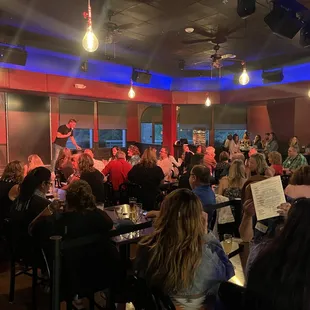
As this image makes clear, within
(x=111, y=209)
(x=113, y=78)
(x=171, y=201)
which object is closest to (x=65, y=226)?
(x=171, y=201)

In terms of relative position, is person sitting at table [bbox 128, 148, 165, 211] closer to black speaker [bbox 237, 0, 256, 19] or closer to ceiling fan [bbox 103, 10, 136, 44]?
ceiling fan [bbox 103, 10, 136, 44]

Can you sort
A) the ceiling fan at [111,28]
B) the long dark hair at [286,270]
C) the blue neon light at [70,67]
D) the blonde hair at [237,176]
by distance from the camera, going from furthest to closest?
the blue neon light at [70,67] → the ceiling fan at [111,28] → the blonde hair at [237,176] → the long dark hair at [286,270]

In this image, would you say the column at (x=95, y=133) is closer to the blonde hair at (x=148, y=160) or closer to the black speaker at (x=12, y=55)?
the black speaker at (x=12, y=55)

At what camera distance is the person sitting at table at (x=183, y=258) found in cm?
167

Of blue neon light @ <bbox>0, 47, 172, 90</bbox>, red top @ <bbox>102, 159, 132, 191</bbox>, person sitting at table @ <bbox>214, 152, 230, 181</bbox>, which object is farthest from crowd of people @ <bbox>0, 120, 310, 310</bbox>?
blue neon light @ <bbox>0, 47, 172, 90</bbox>

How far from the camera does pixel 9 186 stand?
3.81 m

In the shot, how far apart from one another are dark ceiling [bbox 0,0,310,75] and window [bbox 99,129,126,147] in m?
2.62

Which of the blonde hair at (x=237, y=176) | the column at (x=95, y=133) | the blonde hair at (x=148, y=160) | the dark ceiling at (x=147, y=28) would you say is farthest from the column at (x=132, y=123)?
the blonde hair at (x=237, y=176)

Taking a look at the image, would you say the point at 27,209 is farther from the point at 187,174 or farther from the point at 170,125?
the point at 170,125

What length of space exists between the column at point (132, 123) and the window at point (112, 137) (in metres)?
0.35

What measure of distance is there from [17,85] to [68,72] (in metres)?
1.35

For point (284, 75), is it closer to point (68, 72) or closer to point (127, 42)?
point (127, 42)

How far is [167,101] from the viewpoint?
35.7ft

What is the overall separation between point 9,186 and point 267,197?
309cm
